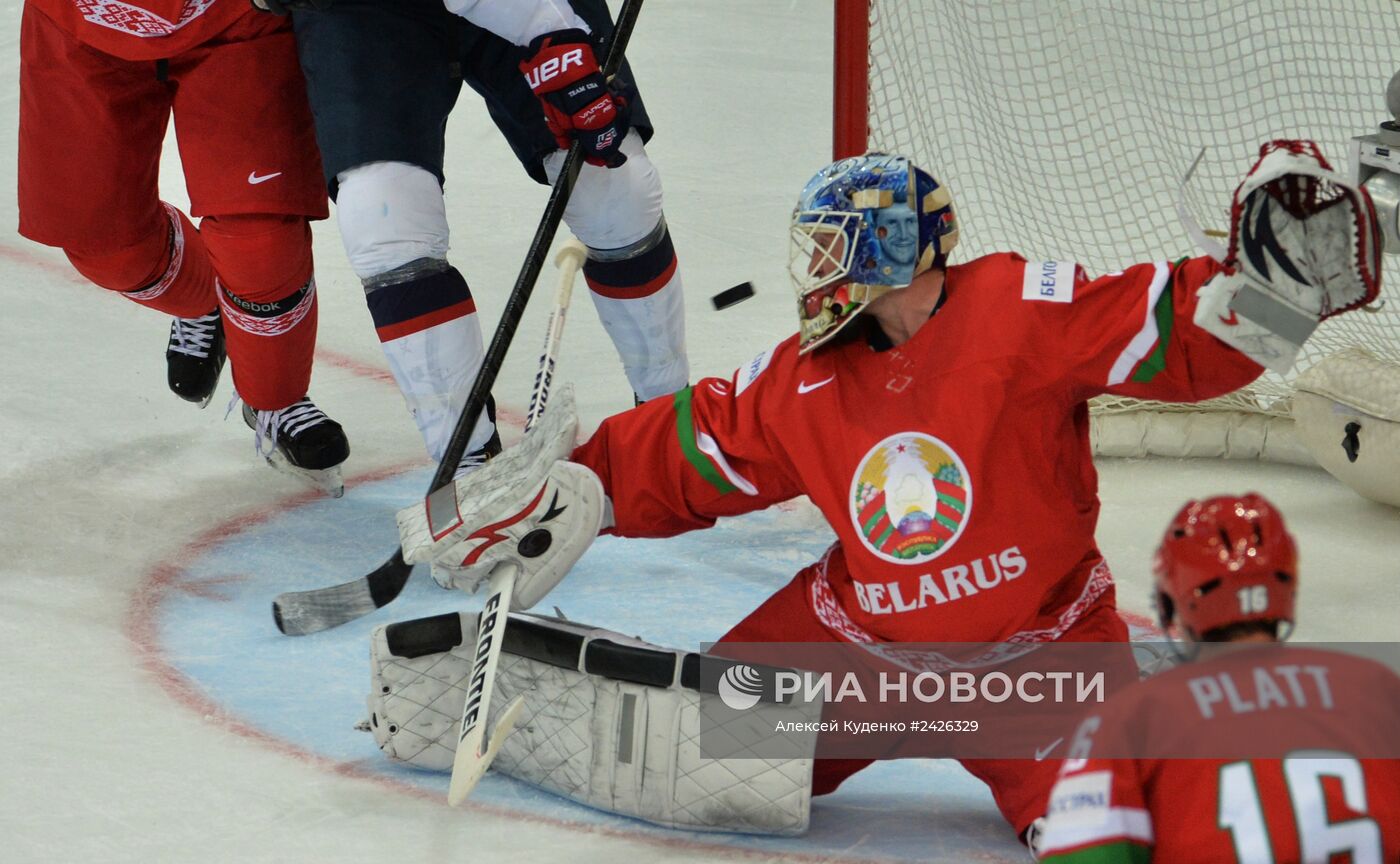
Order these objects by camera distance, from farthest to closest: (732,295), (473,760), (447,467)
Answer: (447,467), (732,295), (473,760)

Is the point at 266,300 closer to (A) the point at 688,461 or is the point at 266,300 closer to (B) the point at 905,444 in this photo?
(A) the point at 688,461

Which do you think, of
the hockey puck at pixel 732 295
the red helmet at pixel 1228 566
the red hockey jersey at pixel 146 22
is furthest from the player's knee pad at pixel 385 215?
the red helmet at pixel 1228 566

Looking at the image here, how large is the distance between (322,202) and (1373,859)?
2194 mm

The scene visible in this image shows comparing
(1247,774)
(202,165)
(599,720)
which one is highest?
(202,165)

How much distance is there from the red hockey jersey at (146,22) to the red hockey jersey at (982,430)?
4.10 feet

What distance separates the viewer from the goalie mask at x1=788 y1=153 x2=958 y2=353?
212cm

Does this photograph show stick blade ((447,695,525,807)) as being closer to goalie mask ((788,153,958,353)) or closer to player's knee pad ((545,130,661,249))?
goalie mask ((788,153,958,353))

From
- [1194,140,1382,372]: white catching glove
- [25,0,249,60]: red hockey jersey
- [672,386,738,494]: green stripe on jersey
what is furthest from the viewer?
[25,0,249,60]: red hockey jersey

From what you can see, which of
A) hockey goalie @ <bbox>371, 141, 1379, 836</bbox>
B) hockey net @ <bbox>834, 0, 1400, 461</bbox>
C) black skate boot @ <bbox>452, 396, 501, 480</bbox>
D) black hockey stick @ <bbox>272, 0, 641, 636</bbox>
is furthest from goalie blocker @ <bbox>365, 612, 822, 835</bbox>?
hockey net @ <bbox>834, 0, 1400, 461</bbox>

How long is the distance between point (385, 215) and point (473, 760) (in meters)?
0.94

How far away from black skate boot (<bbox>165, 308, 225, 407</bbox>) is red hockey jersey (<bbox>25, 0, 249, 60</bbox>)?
2.44 ft

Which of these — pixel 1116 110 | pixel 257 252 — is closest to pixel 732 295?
pixel 257 252

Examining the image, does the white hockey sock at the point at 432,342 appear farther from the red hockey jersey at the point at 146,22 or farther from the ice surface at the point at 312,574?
the red hockey jersey at the point at 146,22

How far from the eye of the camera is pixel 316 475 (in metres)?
3.48
